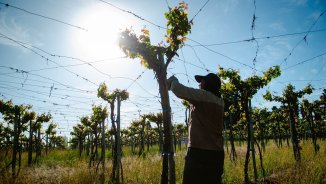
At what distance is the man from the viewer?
95.9 inches

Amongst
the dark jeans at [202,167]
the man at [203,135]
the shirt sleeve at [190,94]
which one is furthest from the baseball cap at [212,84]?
the dark jeans at [202,167]

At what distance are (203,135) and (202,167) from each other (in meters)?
0.35

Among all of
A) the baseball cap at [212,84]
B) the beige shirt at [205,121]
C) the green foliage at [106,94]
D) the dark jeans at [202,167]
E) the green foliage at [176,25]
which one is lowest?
the dark jeans at [202,167]

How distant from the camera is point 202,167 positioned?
8.05ft

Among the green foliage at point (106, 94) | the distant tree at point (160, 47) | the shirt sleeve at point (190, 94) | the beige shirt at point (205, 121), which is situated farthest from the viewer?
the green foliage at point (106, 94)

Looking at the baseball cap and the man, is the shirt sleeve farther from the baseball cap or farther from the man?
the baseball cap

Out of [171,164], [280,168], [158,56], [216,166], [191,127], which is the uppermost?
[158,56]

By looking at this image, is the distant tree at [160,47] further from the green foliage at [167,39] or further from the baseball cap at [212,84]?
the baseball cap at [212,84]

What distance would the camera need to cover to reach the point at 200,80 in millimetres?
2947

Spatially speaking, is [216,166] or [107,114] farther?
[107,114]

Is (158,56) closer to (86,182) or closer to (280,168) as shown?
(86,182)

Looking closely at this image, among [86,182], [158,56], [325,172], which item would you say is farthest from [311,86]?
[86,182]

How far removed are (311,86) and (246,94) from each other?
7230mm

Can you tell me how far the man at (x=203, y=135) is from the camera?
244cm
